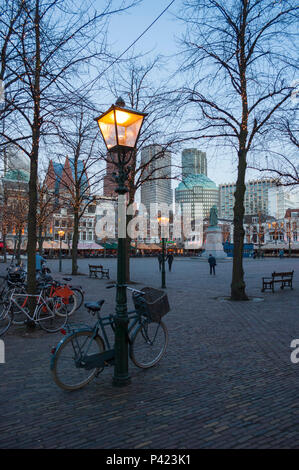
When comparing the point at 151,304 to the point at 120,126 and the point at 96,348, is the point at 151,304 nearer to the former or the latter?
the point at 96,348

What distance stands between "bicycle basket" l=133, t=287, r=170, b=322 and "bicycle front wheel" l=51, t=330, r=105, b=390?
2.59ft

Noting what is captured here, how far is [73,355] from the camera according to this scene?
4.21 m

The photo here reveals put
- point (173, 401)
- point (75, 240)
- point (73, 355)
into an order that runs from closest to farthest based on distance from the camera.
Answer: point (173, 401), point (73, 355), point (75, 240)

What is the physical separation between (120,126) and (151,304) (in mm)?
2639

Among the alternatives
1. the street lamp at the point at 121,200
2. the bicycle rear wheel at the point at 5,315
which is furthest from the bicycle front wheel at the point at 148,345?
the bicycle rear wheel at the point at 5,315

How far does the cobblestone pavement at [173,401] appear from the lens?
3.06 m

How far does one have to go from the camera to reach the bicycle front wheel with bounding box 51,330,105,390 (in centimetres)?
407

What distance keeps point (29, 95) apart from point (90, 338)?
5.38 m

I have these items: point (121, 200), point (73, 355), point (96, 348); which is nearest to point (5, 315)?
point (73, 355)

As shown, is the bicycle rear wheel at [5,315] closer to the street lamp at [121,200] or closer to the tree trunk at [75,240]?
the street lamp at [121,200]

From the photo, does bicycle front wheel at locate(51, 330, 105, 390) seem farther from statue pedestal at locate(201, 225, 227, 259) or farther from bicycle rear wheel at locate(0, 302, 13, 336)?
statue pedestal at locate(201, 225, 227, 259)

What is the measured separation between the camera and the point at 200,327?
7523 mm

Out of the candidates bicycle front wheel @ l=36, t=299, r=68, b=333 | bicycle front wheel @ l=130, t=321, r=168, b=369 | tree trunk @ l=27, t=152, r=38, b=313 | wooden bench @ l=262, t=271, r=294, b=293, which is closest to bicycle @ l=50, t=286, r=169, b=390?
bicycle front wheel @ l=130, t=321, r=168, b=369
